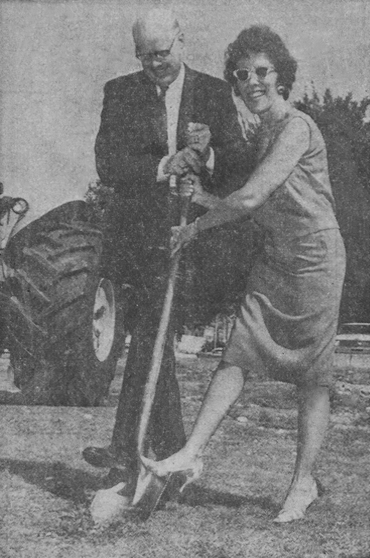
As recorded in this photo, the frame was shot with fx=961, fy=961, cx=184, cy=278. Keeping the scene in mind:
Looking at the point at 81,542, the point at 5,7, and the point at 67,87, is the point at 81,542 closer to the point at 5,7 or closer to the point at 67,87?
the point at 67,87

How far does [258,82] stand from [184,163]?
16.1 inches

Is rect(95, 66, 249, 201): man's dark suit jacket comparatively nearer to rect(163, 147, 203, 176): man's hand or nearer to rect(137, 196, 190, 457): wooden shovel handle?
rect(163, 147, 203, 176): man's hand

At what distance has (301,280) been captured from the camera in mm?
3551

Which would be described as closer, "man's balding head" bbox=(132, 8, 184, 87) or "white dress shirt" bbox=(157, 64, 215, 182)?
"man's balding head" bbox=(132, 8, 184, 87)

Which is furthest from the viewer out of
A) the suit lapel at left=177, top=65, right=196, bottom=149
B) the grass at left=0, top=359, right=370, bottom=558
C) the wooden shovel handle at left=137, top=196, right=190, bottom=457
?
the suit lapel at left=177, top=65, right=196, bottom=149

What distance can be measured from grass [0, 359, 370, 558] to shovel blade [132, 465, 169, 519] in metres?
0.06

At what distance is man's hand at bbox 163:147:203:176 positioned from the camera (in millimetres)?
3646

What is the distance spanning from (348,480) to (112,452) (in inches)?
45.7

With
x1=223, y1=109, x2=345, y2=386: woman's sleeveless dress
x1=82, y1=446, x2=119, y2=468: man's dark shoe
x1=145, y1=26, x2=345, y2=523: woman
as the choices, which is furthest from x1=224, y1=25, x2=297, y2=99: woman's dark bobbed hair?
x1=82, y1=446, x2=119, y2=468: man's dark shoe

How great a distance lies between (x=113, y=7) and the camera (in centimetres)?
414

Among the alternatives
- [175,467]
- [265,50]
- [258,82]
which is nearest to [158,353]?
[175,467]

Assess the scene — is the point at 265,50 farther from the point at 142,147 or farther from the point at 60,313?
the point at 60,313

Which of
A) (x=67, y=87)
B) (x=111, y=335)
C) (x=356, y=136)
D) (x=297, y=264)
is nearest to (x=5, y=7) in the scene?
(x=67, y=87)

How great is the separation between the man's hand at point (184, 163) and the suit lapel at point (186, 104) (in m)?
0.14
